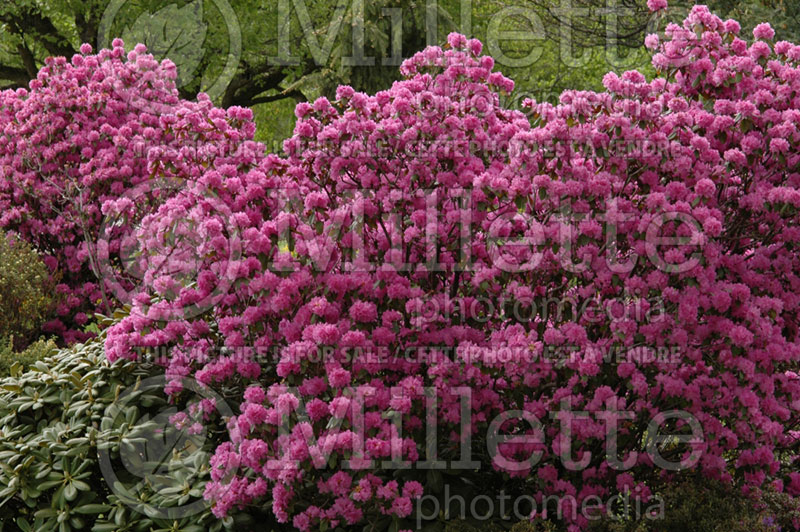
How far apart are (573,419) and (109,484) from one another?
2.28 m

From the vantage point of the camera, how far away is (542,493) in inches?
157

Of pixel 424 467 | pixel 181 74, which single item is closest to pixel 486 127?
pixel 424 467

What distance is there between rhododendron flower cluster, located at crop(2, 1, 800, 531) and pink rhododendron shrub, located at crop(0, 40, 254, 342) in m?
3.02

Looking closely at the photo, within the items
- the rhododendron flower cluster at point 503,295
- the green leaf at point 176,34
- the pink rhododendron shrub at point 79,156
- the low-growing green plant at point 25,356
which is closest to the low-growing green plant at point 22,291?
the pink rhododendron shrub at point 79,156

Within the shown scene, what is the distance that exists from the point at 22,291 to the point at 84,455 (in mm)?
3218

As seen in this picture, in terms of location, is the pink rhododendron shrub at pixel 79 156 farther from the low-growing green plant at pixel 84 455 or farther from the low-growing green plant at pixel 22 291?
the low-growing green plant at pixel 84 455

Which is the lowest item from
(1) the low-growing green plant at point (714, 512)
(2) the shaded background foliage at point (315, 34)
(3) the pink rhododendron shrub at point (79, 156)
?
(1) the low-growing green plant at point (714, 512)

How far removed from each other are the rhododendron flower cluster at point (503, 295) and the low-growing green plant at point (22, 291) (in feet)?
9.26

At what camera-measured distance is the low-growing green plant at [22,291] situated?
6633 millimetres

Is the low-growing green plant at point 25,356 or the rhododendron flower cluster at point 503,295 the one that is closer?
the rhododendron flower cluster at point 503,295

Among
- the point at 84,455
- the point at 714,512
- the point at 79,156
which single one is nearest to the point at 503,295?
the point at 714,512

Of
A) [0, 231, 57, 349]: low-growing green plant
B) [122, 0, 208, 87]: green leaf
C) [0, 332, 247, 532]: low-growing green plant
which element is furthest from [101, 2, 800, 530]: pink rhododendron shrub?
[122, 0, 208, 87]: green leaf

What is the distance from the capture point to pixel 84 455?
396cm

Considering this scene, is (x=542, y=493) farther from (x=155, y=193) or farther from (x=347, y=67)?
(x=347, y=67)
